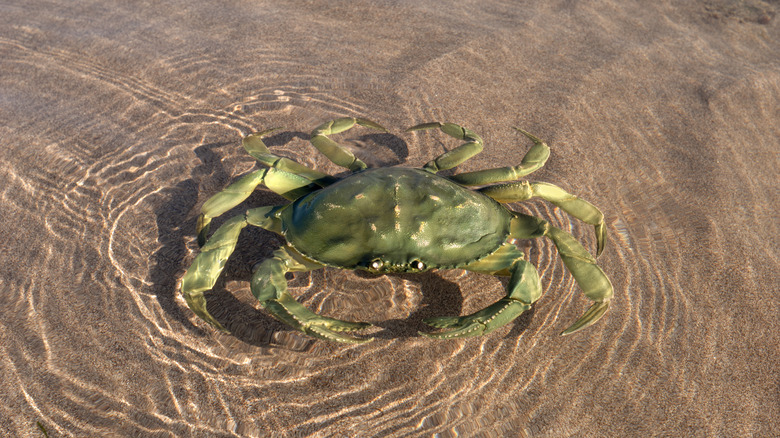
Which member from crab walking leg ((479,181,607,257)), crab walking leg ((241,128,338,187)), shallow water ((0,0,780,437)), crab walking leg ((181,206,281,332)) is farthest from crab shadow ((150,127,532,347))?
crab walking leg ((479,181,607,257))

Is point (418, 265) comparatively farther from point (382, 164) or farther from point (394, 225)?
point (382, 164)

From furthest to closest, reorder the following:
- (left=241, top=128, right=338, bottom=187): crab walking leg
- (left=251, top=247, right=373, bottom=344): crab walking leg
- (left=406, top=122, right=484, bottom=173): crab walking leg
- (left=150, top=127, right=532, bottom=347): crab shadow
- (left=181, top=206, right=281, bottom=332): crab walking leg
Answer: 1. (left=406, top=122, right=484, bottom=173): crab walking leg
2. (left=241, top=128, right=338, bottom=187): crab walking leg
3. (left=150, top=127, right=532, bottom=347): crab shadow
4. (left=181, top=206, right=281, bottom=332): crab walking leg
5. (left=251, top=247, right=373, bottom=344): crab walking leg

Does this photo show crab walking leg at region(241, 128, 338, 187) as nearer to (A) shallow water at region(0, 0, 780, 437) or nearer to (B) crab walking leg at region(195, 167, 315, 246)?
(B) crab walking leg at region(195, 167, 315, 246)

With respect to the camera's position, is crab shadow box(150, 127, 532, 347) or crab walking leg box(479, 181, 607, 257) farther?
crab walking leg box(479, 181, 607, 257)

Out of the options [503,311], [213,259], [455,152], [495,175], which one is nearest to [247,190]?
[213,259]

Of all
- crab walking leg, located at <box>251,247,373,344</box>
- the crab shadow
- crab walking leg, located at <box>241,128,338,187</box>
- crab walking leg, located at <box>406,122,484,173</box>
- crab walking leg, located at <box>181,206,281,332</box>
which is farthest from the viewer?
crab walking leg, located at <box>406,122,484,173</box>

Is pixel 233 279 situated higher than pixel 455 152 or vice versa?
pixel 455 152

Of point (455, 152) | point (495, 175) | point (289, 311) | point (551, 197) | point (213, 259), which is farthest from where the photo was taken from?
point (455, 152)
